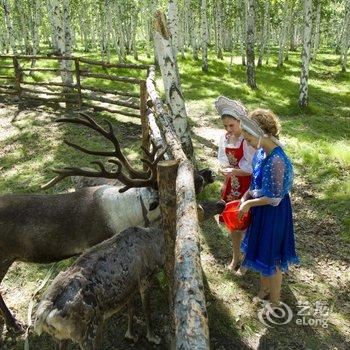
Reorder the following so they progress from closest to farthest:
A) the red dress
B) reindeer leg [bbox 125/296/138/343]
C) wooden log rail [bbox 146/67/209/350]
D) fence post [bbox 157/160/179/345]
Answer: wooden log rail [bbox 146/67/209/350] < fence post [bbox 157/160/179/345] < reindeer leg [bbox 125/296/138/343] < the red dress

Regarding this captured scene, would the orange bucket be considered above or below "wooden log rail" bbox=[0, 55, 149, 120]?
below

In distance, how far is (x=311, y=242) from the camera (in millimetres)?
5555

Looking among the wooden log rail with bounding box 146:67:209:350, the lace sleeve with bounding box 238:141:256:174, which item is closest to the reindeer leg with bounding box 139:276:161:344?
the wooden log rail with bounding box 146:67:209:350

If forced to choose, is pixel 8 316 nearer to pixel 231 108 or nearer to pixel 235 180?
pixel 235 180

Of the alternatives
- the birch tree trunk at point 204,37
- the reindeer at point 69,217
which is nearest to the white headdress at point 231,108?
the reindeer at point 69,217

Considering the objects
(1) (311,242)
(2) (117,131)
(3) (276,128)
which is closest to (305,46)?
(2) (117,131)

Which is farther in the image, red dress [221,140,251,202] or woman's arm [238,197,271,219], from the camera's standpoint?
red dress [221,140,251,202]

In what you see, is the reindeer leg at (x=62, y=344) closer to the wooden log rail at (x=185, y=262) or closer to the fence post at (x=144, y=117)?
the wooden log rail at (x=185, y=262)

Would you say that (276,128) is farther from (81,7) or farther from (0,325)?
(81,7)

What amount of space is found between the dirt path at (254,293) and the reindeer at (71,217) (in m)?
0.78

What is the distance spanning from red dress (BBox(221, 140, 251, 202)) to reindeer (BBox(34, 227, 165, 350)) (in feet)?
3.80

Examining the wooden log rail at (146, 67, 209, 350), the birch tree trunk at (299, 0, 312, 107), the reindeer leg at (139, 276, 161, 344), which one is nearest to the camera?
the wooden log rail at (146, 67, 209, 350)

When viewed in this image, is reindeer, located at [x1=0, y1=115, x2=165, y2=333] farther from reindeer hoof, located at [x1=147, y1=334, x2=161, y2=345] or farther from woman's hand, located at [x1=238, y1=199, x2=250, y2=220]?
reindeer hoof, located at [x1=147, y1=334, x2=161, y2=345]

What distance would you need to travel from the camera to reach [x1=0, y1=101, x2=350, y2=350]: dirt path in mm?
3822
